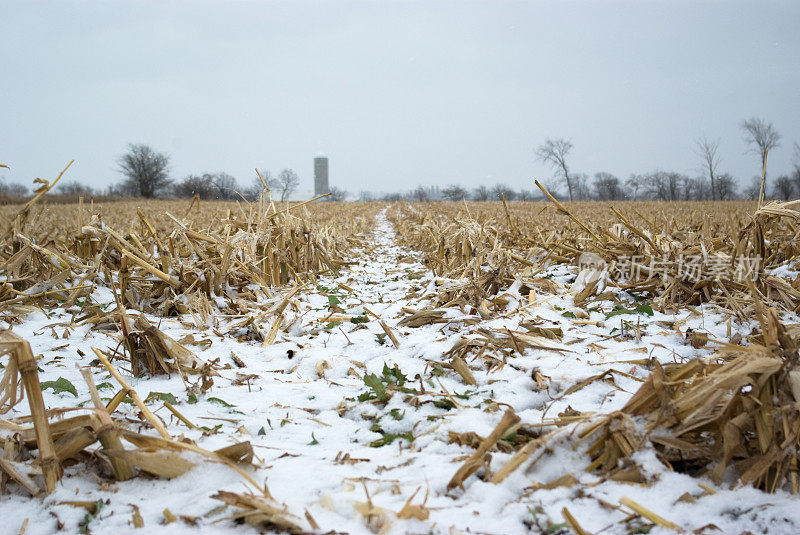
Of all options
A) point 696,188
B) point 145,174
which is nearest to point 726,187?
point 696,188

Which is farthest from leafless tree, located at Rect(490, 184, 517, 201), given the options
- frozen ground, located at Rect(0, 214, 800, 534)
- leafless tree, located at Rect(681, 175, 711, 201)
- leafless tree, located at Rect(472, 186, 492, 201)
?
frozen ground, located at Rect(0, 214, 800, 534)

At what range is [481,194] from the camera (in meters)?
64.8

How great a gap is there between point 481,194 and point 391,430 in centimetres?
6519

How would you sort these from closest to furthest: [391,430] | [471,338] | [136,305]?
[391,430], [471,338], [136,305]

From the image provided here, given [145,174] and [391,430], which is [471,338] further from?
[145,174]

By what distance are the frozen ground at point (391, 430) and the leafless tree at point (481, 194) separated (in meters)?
61.3

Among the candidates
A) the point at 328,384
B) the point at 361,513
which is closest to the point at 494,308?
the point at 328,384

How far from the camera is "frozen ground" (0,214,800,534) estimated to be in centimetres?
111

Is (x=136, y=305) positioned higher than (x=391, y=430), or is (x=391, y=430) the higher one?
(x=136, y=305)

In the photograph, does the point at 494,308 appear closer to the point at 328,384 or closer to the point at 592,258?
the point at 592,258

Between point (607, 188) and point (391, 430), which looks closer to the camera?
point (391, 430)

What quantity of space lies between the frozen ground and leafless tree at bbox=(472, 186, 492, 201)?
61348 millimetres

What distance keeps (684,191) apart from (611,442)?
76229mm

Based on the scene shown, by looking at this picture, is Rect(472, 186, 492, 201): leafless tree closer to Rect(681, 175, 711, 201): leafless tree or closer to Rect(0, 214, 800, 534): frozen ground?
Rect(681, 175, 711, 201): leafless tree
